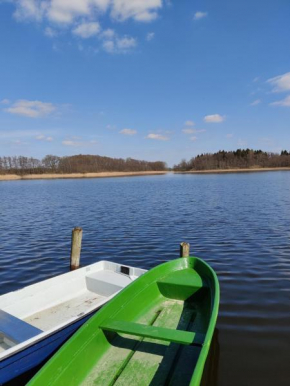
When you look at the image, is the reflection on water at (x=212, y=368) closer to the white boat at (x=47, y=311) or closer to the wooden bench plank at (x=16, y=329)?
the white boat at (x=47, y=311)

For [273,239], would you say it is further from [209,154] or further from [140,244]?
[209,154]

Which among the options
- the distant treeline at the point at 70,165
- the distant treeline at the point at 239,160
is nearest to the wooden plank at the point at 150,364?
the distant treeline at the point at 70,165

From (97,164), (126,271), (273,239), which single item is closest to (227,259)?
(273,239)

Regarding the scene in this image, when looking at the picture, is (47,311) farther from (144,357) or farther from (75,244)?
(75,244)

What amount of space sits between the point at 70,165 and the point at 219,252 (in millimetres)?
152802

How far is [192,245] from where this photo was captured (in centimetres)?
1353

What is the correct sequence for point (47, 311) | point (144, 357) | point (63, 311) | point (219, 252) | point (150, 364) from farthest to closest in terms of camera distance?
point (219, 252), point (63, 311), point (47, 311), point (144, 357), point (150, 364)

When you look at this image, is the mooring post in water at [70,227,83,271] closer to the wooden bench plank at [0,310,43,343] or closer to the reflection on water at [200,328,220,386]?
the wooden bench plank at [0,310,43,343]

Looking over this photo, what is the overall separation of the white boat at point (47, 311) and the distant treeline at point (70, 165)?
432ft

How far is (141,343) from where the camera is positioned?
16.5 feet

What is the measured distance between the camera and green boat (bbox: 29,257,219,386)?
4.06 metres

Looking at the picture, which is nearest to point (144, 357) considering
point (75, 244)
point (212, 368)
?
point (212, 368)

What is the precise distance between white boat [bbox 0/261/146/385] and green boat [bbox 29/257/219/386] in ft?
2.17

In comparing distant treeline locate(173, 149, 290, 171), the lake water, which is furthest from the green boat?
distant treeline locate(173, 149, 290, 171)
